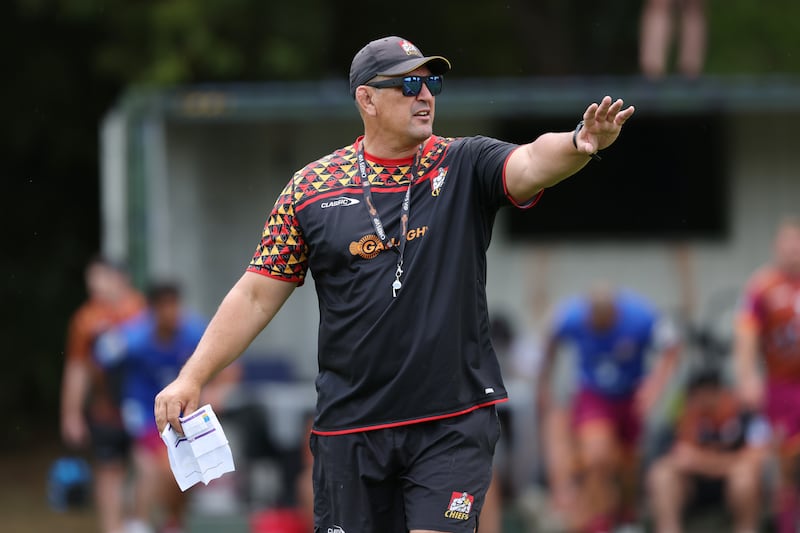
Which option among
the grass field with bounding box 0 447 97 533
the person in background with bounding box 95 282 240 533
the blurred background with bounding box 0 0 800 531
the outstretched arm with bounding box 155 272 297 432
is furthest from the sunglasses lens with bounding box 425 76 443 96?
the grass field with bounding box 0 447 97 533

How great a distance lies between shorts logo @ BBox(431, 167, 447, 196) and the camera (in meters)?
5.06

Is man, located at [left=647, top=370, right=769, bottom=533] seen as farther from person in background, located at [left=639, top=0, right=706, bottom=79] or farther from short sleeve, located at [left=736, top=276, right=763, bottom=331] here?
person in background, located at [left=639, top=0, right=706, bottom=79]

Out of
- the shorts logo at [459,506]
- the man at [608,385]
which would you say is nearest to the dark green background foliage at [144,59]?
the man at [608,385]

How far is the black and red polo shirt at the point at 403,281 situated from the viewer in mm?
4988

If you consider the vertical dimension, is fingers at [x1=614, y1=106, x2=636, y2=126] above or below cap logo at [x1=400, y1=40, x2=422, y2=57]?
below

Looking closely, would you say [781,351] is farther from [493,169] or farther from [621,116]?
[621,116]

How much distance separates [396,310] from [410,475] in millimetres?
582

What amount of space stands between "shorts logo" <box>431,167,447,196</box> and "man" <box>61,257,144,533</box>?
6.41m

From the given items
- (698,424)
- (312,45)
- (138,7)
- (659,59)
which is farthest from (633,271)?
(138,7)

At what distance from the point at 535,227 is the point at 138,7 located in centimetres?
468

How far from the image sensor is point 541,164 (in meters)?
4.75

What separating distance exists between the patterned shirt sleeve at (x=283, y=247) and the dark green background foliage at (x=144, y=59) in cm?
888

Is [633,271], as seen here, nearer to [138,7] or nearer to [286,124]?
[286,124]

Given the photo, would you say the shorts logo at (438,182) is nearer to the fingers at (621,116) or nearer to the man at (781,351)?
the fingers at (621,116)
